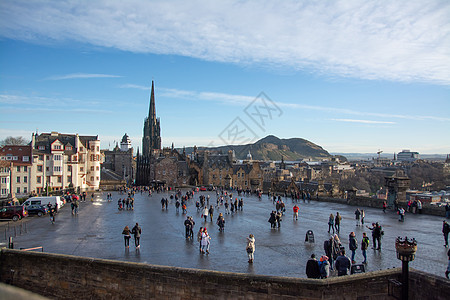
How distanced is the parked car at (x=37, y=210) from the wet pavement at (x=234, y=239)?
152 centimetres

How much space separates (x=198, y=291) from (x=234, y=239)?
20.4 feet

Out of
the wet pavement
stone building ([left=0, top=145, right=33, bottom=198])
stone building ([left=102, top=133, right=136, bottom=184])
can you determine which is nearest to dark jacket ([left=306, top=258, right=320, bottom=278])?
the wet pavement

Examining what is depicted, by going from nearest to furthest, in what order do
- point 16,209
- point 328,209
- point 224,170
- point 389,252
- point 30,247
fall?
point 389,252, point 30,247, point 16,209, point 328,209, point 224,170

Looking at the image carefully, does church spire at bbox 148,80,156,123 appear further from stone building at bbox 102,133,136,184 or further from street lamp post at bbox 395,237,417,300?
street lamp post at bbox 395,237,417,300

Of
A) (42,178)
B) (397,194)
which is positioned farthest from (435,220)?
(42,178)

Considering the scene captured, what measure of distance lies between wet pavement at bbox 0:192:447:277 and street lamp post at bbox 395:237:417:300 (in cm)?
193

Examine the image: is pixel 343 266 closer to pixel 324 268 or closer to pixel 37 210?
pixel 324 268

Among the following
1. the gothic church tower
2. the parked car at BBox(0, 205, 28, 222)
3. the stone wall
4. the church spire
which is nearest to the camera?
the stone wall

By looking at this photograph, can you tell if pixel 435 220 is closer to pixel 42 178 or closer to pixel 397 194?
pixel 397 194

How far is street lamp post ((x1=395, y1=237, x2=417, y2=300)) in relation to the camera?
375 inches

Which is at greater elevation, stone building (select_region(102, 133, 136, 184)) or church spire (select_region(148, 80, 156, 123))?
church spire (select_region(148, 80, 156, 123))

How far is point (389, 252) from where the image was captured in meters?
14.0

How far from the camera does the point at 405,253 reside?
9617mm

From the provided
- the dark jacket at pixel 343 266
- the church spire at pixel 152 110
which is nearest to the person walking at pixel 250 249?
the dark jacket at pixel 343 266
